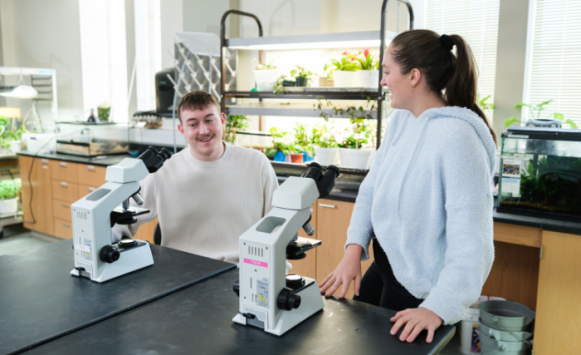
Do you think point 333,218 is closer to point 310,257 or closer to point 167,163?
point 310,257

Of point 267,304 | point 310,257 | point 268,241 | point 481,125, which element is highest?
point 481,125

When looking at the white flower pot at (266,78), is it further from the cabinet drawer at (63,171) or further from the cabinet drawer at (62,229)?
the cabinet drawer at (62,229)

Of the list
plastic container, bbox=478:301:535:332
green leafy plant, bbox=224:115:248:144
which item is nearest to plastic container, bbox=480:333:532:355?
plastic container, bbox=478:301:535:332

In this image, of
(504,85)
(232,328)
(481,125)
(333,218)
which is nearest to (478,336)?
(333,218)

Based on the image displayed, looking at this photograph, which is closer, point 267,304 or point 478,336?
point 267,304

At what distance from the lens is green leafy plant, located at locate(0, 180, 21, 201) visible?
200 inches

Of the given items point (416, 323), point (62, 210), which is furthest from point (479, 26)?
point (62, 210)

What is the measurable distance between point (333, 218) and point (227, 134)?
3.76 ft

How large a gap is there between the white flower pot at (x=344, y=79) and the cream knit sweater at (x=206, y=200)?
3.66 feet

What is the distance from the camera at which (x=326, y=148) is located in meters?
3.14

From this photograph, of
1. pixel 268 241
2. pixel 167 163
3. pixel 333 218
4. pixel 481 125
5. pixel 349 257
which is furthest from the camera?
pixel 333 218

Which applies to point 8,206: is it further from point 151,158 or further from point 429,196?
point 429,196

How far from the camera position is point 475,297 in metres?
1.22

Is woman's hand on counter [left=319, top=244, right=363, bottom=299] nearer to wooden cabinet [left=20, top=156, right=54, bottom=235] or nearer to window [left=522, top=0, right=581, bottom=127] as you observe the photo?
window [left=522, top=0, right=581, bottom=127]
